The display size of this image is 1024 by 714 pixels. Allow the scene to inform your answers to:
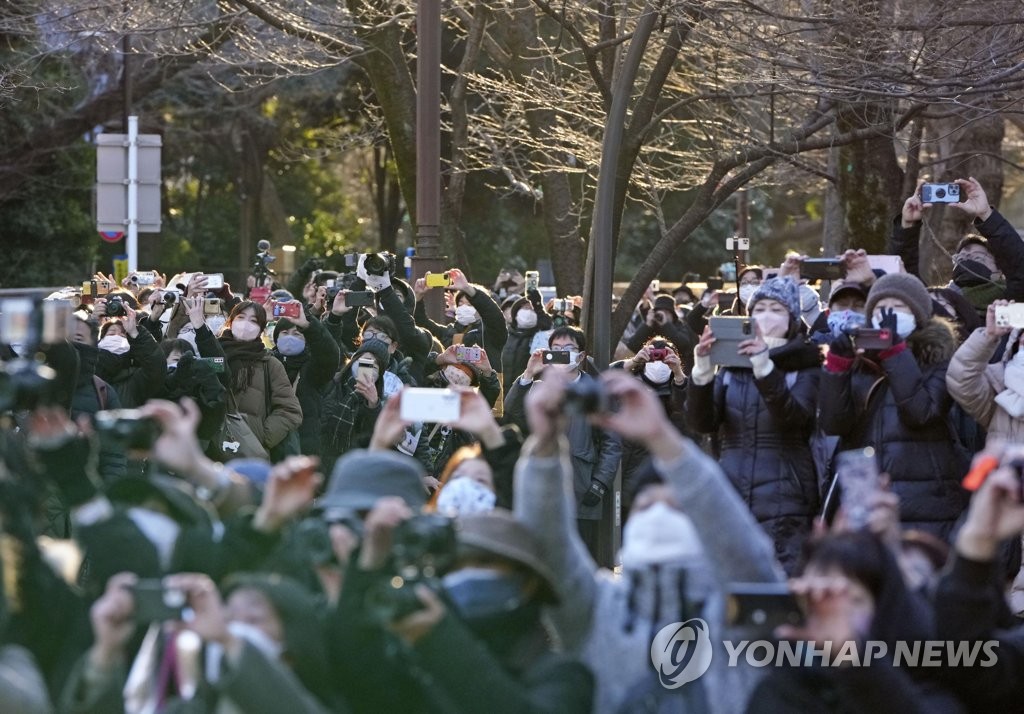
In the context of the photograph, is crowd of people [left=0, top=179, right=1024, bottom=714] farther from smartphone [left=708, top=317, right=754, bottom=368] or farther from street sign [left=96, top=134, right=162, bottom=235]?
street sign [left=96, top=134, right=162, bottom=235]

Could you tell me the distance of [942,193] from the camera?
8.74 metres

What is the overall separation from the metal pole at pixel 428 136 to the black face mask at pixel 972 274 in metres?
4.37

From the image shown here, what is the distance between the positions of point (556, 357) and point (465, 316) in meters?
5.04

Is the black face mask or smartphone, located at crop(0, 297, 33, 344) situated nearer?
smartphone, located at crop(0, 297, 33, 344)

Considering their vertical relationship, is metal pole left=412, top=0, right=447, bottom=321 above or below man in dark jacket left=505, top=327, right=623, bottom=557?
above

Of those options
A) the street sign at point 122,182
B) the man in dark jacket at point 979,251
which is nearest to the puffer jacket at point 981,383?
the man in dark jacket at point 979,251

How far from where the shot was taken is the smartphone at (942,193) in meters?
8.67

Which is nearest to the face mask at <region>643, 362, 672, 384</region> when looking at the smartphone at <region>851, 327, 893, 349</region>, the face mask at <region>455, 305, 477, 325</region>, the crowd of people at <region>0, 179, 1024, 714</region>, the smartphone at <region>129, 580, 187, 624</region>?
the smartphone at <region>851, 327, 893, 349</region>

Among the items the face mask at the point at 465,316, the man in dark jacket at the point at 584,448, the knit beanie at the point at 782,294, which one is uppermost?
the knit beanie at the point at 782,294

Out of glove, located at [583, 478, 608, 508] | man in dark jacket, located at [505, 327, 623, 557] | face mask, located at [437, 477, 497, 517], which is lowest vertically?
glove, located at [583, 478, 608, 508]

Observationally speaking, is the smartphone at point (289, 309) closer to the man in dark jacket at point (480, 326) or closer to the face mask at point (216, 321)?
the man in dark jacket at point (480, 326)

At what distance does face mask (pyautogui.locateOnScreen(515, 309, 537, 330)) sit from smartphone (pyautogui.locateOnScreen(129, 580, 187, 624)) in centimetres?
952

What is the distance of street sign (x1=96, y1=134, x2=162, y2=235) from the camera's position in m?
21.1

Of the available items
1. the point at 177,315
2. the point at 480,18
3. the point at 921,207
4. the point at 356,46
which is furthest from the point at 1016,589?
the point at 356,46
